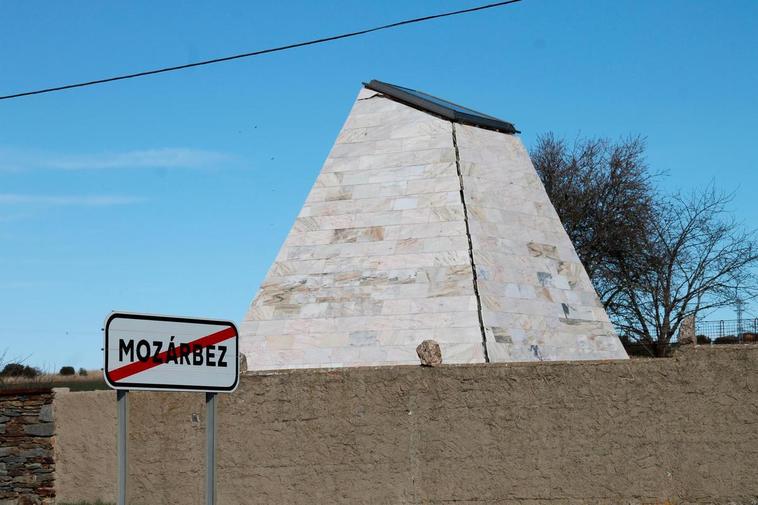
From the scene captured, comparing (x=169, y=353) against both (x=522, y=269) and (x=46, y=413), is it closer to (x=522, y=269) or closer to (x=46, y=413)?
(x=46, y=413)

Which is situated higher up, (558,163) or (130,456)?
(558,163)

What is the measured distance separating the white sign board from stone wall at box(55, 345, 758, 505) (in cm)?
518

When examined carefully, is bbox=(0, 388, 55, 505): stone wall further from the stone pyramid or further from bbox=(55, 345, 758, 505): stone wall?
the stone pyramid

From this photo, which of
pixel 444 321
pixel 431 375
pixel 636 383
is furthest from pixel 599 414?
pixel 444 321

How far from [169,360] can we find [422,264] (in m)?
10.5

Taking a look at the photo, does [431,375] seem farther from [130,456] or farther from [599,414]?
[130,456]

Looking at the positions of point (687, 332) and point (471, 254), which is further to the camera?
point (471, 254)

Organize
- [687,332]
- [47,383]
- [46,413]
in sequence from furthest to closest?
1. [47,383]
2. [46,413]
3. [687,332]

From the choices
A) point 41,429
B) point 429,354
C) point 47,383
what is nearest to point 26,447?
point 41,429

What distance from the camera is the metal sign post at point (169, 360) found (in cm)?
595

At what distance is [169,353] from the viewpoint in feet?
20.2

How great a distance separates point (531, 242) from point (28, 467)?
857 cm

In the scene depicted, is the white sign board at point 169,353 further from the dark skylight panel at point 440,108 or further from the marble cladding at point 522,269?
the dark skylight panel at point 440,108

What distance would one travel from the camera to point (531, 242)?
1761 centimetres
